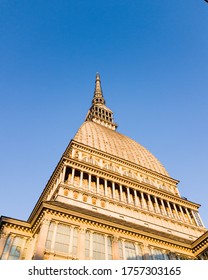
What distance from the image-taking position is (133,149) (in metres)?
57.1

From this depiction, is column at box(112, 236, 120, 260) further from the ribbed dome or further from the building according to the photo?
the ribbed dome

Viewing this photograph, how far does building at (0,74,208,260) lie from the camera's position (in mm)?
24828

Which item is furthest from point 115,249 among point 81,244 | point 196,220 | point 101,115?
point 101,115

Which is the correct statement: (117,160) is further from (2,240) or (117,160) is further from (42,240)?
(2,240)

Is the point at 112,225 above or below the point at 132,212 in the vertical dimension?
below

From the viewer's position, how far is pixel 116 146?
53719 mm

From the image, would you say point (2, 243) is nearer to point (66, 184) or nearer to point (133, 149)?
point (66, 184)

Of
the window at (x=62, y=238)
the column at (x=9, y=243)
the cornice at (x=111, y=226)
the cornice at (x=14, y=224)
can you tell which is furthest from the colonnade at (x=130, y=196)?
the column at (x=9, y=243)

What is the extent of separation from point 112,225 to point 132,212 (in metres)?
9.97

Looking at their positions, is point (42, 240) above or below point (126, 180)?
below

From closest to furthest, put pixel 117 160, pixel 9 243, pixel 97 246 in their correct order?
pixel 9 243, pixel 97 246, pixel 117 160

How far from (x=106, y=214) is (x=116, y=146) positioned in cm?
2175

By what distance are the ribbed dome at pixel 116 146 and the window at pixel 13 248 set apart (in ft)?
78.3
